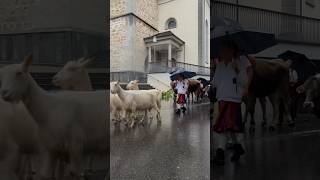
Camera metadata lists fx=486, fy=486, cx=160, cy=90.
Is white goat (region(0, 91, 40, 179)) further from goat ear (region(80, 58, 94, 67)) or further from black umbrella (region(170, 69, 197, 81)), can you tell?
black umbrella (region(170, 69, 197, 81))

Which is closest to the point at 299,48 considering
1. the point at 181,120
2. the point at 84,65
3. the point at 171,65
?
the point at 171,65

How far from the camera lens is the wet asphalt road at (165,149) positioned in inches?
229

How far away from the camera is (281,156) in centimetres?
490

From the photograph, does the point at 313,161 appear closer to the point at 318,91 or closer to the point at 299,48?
the point at 318,91

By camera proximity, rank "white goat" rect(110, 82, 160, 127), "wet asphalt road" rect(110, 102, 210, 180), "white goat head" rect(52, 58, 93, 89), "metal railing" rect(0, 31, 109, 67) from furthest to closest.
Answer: "white goat" rect(110, 82, 160, 127)
"wet asphalt road" rect(110, 102, 210, 180)
"white goat head" rect(52, 58, 93, 89)
"metal railing" rect(0, 31, 109, 67)

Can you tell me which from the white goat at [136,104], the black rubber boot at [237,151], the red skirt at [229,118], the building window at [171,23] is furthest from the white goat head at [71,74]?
the white goat at [136,104]

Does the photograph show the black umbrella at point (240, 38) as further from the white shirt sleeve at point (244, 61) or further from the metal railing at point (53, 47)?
the metal railing at point (53, 47)

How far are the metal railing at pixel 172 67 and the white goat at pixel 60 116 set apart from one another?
1991 mm

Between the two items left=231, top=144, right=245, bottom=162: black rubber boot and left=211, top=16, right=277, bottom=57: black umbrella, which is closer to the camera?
left=211, top=16, right=277, bottom=57: black umbrella

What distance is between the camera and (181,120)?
11.3 meters

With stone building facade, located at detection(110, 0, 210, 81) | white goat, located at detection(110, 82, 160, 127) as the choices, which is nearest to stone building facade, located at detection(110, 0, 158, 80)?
stone building facade, located at detection(110, 0, 210, 81)

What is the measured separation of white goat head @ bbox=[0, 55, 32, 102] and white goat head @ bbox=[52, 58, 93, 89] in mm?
219

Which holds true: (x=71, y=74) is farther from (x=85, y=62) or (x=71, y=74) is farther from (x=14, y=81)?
(x=14, y=81)

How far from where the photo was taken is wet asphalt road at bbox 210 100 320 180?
4680 mm
